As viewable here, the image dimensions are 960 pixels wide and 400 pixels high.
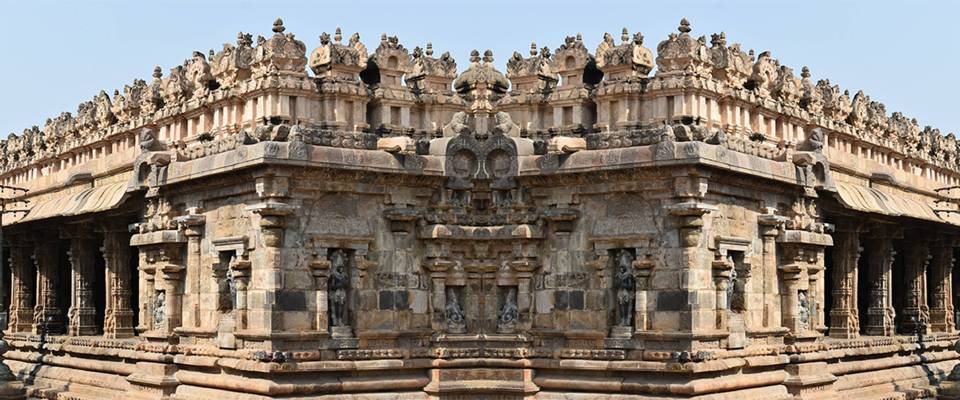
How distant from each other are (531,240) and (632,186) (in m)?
2.10

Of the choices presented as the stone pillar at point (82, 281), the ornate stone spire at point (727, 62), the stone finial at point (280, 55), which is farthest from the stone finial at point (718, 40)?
the stone pillar at point (82, 281)

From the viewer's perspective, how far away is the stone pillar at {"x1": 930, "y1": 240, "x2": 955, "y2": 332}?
37.3 meters

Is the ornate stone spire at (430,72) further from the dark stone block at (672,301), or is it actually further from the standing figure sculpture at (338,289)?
the dark stone block at (672,301)

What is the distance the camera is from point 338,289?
24219mm

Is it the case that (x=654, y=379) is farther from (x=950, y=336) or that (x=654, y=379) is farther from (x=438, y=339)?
(x=950, y=336)

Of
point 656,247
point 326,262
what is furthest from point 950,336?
point 326,262

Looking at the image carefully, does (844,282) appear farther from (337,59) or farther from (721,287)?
(337,59)

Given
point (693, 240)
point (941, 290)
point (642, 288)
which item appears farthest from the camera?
point (941, 290)

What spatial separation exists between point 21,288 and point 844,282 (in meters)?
23.2

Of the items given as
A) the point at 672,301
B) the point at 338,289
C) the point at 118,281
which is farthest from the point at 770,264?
the point at 118,281

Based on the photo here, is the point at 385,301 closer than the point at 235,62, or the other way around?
the point at 385,301

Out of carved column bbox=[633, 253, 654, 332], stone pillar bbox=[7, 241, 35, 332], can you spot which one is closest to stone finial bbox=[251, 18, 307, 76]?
carved column bbox=[633, 253, 654, 332]

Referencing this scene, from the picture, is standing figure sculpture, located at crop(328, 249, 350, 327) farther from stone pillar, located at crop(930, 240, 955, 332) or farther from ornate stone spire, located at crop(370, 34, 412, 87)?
Result: stone pillar, located at crop(930, 240, 955, 332)

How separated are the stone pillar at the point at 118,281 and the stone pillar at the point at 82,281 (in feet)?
6.59
